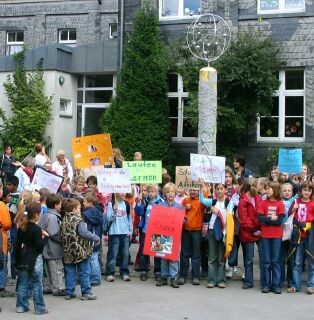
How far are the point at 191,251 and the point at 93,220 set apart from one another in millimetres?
1693

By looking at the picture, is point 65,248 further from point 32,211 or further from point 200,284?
point 200,284

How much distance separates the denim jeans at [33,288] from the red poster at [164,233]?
2.43 m

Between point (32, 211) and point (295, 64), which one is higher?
point (295, 64)

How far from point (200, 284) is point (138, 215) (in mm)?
1632

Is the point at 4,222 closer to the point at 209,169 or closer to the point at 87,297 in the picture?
the point at 87,297

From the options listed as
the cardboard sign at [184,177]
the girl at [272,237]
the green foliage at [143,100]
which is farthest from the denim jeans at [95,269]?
the green foliage at [143,100]

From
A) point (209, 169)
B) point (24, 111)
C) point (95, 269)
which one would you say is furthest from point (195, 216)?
point (24, 111)

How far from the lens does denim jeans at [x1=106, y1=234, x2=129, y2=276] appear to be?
1070 centimetres

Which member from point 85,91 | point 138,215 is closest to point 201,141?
point 138,215

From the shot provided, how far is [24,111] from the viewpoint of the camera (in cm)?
2123

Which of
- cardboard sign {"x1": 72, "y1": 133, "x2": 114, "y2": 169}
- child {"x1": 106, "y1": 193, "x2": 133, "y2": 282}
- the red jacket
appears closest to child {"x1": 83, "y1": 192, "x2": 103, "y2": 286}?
child {"x1": 106, "y1": 193, "x2": 133, "y2": 282}

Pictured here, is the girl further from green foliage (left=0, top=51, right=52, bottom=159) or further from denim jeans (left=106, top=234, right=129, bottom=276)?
green foliage (left=0, top=51, right=52, bottom=159)

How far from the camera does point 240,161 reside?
13.9 meters

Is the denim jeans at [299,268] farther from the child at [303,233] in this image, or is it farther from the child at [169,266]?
the child at [169,266]
